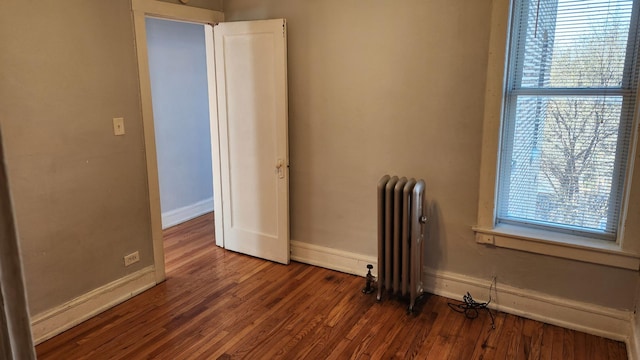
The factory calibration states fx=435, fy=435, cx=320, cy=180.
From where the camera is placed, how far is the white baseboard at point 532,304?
2.61 meters

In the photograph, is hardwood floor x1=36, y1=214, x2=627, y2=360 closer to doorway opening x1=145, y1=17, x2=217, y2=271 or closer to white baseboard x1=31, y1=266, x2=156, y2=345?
white baseboard x1=31, y1=266, x2=156, y2=345

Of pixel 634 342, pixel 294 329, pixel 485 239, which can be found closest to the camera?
pixel 634 342

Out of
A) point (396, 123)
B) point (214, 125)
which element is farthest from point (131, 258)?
point (396, 123)

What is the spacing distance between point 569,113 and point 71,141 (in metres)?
3.04

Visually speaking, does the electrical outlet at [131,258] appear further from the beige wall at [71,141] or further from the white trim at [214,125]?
the white trim at [214,125]

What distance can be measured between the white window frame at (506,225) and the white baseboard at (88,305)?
8.04ft

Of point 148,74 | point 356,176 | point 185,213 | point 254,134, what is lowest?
point 185,213

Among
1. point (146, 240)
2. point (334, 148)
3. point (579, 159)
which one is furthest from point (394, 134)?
point (146, 240)

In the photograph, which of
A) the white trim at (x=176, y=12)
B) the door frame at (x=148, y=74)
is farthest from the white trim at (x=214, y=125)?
the white trim at (x=176, y=12)

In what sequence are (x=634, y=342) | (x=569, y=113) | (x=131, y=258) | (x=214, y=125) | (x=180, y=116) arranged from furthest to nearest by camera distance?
(x=180, y=116), (x=214, y=125), (x=131, y=258), (x=569, y=113), (x=634, y=342)

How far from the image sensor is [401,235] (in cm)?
293

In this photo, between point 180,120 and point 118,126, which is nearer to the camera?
point 118,126

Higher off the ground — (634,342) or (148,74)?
(148,74)

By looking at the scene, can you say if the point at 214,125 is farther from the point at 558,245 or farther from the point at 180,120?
the point at 558,245
